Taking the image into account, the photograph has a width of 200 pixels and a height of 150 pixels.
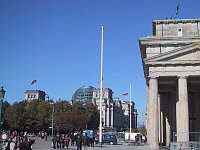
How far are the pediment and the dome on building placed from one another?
143m

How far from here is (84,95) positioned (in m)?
180

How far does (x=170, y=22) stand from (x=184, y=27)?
214 cm

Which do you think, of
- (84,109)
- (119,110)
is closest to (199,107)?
(84,109)

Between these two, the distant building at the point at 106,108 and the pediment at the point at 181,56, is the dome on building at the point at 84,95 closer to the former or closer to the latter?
the distant building at the point at 106,108

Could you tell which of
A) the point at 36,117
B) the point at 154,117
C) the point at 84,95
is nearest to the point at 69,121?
the point at 36,117

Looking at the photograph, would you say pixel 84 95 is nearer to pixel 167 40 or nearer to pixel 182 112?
pixel 167 40

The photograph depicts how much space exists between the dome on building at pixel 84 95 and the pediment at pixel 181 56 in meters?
143

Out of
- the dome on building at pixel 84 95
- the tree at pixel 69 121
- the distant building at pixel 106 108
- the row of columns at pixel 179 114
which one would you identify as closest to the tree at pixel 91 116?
the tree at pixel 69 121

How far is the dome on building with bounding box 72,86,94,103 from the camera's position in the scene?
178 metres

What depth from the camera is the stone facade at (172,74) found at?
34500 mm

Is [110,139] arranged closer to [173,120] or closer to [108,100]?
[173,120]

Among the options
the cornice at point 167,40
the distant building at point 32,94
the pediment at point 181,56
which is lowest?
the pediment at point 181,56

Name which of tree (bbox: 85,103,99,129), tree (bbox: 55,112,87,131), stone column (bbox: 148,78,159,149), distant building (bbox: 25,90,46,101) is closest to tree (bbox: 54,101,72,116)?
tree (bbox: 85,103,99,129)

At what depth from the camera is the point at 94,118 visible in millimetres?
120750
